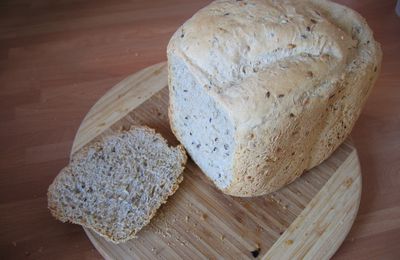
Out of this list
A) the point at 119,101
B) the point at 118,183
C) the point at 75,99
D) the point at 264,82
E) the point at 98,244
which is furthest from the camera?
the point at 75,99

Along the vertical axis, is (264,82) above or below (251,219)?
above

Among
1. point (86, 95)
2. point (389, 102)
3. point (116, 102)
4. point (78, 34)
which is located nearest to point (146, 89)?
point (116, 102)

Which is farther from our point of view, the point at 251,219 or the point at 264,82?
the point at 251,219

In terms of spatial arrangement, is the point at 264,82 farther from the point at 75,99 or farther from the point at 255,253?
the point at 75,99

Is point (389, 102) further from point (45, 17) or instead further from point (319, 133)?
point (45, 17)

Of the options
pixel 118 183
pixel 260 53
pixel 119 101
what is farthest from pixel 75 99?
pixel 260 53

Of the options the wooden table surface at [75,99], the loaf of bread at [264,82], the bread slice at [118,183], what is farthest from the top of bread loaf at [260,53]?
the wooden table surface at [75,99]

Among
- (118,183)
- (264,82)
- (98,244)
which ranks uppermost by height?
(264,82)
